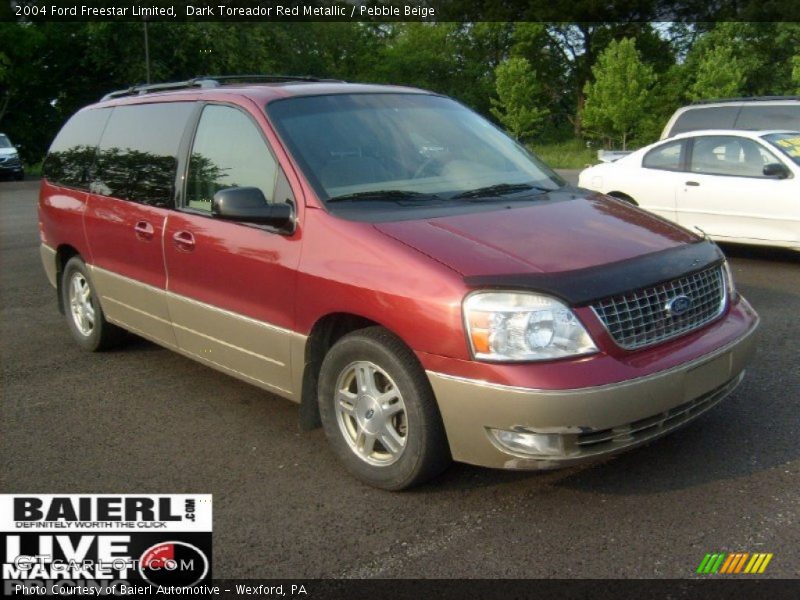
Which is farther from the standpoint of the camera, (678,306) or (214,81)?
(214,81)

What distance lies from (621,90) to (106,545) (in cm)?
4486

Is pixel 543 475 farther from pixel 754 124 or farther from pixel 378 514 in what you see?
pixel 754 124

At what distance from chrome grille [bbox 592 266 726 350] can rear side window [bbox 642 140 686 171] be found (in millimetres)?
6391

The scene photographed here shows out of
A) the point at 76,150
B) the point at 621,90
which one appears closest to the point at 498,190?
the point at 76,150

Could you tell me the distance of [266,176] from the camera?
4.61 metres

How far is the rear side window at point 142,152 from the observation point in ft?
17.5

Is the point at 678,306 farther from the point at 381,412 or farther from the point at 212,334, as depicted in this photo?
the point at 212,334

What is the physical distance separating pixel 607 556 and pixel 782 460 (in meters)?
1.29

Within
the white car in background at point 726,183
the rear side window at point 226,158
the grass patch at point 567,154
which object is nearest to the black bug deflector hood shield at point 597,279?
the rear side window at point 226,158

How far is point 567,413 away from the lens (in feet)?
11.5

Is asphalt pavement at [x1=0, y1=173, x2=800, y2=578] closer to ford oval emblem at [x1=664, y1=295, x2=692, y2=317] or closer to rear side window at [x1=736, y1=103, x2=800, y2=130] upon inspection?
ford oval emblem at [x1=664, y1=295, x2=692, y2=317]

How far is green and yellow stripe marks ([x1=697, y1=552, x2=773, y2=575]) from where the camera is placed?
3275 mm

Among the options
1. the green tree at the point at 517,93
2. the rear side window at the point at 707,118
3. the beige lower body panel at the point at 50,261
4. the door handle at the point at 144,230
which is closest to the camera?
the door handle at the point at 144,230

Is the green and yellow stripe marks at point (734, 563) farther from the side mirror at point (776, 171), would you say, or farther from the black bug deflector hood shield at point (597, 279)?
the side mirror at point (776, 171)
